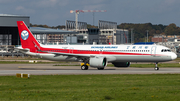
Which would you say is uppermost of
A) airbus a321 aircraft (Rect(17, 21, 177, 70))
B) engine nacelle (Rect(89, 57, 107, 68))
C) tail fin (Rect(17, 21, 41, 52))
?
tail fin (Rect(17, 21, 41, 52))

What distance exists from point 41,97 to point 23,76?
15.9 meters

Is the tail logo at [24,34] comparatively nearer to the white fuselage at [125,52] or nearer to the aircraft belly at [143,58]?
the white fuselage at [125,52]

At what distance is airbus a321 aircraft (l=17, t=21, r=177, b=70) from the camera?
1903 inches

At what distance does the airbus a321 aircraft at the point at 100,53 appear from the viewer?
159ft

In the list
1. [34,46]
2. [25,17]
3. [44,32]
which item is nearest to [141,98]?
[34,46]

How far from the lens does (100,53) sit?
51469mm

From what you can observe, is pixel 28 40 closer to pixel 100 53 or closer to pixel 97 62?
pixel 100 53

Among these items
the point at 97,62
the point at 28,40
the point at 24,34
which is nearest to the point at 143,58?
the point at 97,62

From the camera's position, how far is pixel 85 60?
5222 centimetres

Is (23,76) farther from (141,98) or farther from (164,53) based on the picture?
(164,53)

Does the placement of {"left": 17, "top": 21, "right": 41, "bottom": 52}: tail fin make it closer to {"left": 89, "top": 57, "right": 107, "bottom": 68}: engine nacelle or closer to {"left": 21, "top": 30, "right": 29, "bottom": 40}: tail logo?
{"left": 21, "top": 30, "right": 29, "bottom": 40}: tail logo

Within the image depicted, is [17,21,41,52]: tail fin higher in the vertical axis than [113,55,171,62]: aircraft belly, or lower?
higher

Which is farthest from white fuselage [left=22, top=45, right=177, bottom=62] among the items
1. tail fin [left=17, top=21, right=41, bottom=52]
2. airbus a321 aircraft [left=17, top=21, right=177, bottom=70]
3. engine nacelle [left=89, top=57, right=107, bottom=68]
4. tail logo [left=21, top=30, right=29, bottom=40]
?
tail logo [left=21, top=30, right=29, bottom=40]

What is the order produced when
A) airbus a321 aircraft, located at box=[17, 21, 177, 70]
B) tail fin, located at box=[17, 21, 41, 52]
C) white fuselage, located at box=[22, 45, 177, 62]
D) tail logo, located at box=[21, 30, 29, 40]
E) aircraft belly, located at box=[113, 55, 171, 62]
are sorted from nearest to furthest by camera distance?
aircraft belly, located at box=[113, 55, 171, 62] → white fuselage, located at box=[22, 45, 177, 62] → airbus a321 aircraft, located at box=[17, 21, 177, 70] → tail fin, located at box=[17, 21, 41, 52] → tail logo, located at box=[21, 30, 29, 40]
